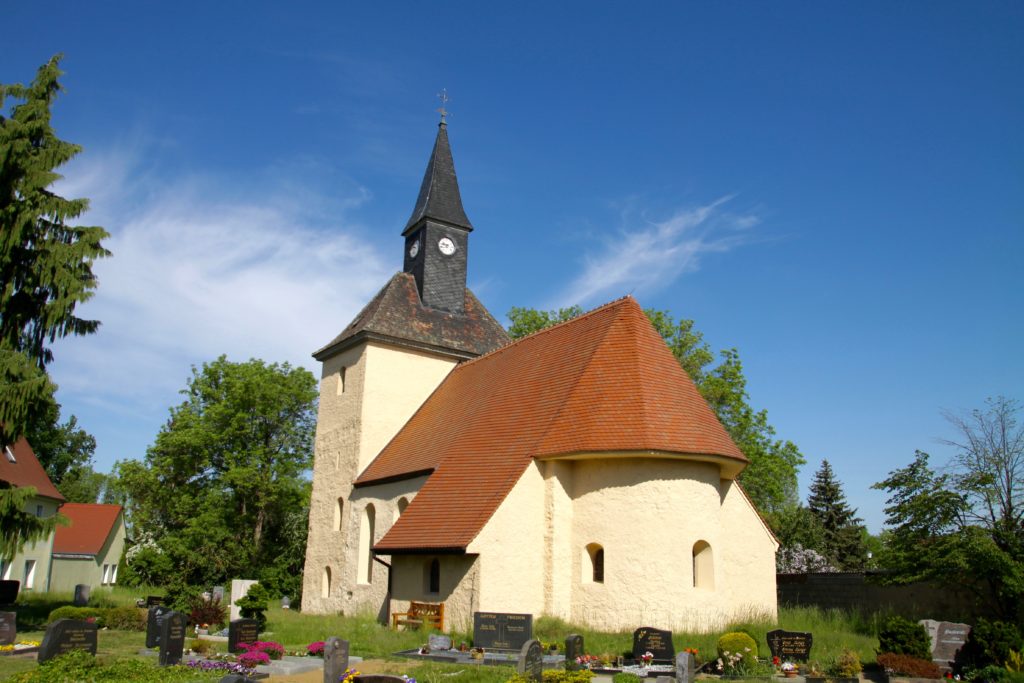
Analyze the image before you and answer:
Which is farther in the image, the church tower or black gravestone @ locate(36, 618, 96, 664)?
the church tower

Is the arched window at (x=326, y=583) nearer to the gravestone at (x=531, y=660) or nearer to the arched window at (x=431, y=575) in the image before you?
the arched window at (x=431, y=575)

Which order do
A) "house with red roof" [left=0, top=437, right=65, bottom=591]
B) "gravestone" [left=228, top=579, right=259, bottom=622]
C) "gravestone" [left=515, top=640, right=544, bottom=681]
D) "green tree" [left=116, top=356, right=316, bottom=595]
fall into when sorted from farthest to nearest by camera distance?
1. "green tree" [left=116, top=356, right=316, bottom=595]
2. "house with red roof" [left=0, top=437, right=65, bottom=591]
3. "gravestone" [left=228, top=579, right=259, bottom=622]
4. "gravestone" [left=515, top=640, right=544, bottom=681]

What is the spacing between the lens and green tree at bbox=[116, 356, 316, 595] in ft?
119

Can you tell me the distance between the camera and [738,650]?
1304cm

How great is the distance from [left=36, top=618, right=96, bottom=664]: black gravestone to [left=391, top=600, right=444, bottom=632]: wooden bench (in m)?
7.02

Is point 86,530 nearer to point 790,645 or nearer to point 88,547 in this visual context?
point 88,547

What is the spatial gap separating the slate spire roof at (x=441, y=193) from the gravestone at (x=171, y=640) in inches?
688

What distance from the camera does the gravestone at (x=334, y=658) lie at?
1131 cm

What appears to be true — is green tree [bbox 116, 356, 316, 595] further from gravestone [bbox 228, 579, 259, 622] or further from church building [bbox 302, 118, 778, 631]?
gravestone [bbox 228, 579, 259, 622]

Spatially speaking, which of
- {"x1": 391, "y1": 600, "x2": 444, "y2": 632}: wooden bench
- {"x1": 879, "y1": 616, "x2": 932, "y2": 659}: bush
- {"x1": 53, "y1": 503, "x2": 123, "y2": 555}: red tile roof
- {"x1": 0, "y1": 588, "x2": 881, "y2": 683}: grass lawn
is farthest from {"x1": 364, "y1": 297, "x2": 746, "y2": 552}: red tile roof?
{"x1": 53, "y1": 503, "x2": 123, "y2": 555}: red tile roof

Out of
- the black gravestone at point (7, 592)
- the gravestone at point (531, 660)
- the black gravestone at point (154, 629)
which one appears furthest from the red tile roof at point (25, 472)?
the gravestone at point (531, 660)

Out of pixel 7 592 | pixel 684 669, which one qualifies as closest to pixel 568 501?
pixel 684 669

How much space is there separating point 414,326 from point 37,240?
12.3 metres

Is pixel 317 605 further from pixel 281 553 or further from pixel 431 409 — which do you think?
pixel 281 553
